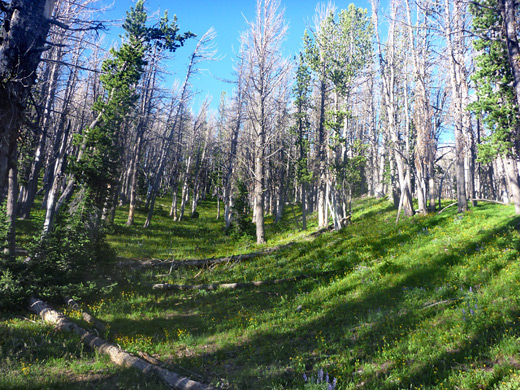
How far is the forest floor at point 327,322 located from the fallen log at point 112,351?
150 mm

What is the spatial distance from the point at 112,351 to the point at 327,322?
4815 millimetres

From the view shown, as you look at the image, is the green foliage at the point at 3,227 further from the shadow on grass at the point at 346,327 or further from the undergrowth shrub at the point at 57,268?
the shadow on grass at the point at 346,327

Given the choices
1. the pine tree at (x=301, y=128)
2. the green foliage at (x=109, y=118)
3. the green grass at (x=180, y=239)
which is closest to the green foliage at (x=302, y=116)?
the pine tree at (x=301, y=128)

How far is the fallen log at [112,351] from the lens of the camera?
471cm

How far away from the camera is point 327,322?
7602 millimetres

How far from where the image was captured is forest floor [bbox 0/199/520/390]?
16.0 ft

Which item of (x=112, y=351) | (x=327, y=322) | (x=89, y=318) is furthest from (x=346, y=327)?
(x=89, y=318)

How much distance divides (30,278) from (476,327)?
10667 mm

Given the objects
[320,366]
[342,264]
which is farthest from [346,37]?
[320,366]

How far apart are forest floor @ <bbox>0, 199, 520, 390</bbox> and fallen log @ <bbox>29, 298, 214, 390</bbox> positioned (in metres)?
0.15

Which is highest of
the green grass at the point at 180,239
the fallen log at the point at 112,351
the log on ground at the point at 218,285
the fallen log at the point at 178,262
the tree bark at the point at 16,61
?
the tree bark at the point at 16,61

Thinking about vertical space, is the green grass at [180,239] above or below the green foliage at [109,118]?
below

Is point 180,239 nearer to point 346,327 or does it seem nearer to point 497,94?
point 346,327

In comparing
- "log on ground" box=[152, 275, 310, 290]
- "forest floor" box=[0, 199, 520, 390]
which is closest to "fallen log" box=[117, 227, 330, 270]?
"forest floor" box=[0, 199, 520, 390]
